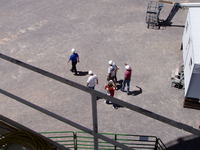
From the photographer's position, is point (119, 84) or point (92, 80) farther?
point (119, 84)

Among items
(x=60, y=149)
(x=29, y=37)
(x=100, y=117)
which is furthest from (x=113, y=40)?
(x=60, y=149)

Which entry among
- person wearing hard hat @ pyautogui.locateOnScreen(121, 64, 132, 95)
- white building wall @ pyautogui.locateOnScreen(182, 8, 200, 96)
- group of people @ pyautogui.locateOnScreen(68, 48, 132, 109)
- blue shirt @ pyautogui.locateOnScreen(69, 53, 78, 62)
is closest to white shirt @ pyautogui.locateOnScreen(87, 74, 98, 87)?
group of people @ pyautogui.locateOnScreen(68, 48, 132, 109)

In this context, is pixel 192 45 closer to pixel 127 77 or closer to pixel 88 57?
pixel 127 77

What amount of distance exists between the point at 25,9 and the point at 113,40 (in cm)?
780

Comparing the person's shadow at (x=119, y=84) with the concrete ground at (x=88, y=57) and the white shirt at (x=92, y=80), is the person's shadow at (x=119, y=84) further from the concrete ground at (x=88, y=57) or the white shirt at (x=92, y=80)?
the white shirt at (x=92, y=80)

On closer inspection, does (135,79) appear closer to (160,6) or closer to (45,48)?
(45,48)

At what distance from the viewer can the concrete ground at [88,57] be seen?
12.6 metres

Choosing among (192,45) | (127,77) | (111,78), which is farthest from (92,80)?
(192,45)

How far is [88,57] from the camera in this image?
16.5 metres

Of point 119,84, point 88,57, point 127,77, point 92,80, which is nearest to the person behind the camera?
point 92,80

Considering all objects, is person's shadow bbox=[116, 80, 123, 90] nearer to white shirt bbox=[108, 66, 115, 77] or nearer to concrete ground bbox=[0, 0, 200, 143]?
concrete ground bbox=[0, 0, 200, 143]

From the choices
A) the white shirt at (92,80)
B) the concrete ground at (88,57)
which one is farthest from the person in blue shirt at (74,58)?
the white shirt at (92,80)

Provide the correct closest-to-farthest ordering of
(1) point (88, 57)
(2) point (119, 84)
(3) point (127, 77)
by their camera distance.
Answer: (3) point (127, 77) → (2) point (119, 84) → (1) point (88, 57)

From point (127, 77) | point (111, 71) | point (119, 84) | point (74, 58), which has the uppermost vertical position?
point (74, 58)
